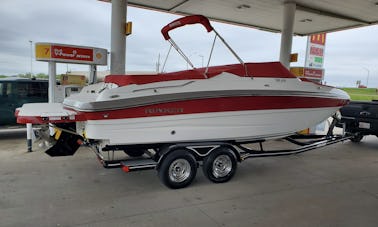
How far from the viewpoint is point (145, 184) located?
15.3 ft

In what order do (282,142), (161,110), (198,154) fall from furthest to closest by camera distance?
(282,142) → (198,154) → (161,110)

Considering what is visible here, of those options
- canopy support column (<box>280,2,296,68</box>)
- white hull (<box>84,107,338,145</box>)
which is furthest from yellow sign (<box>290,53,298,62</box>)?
white hull (<box>84,107,338,145</box>)

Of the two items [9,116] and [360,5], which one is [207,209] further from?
[360,5]

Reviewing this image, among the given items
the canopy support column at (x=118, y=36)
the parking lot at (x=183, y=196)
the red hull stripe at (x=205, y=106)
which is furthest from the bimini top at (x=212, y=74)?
the canopy support column at (x=118, y=36)

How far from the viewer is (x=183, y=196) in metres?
4.19

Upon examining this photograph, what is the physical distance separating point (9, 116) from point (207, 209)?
6.49 m

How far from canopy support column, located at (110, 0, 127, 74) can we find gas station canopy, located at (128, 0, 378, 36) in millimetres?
2013

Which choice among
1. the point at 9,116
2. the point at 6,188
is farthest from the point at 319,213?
the point at 9,116

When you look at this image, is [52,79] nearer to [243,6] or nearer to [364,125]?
[243,6]

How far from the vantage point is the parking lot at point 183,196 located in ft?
11.4

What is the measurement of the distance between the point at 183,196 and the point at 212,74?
6.31 feet

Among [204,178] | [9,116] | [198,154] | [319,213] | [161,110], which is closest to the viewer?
[319,213]

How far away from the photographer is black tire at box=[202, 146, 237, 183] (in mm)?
4648

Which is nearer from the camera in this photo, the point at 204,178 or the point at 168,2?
the point at 204,178
